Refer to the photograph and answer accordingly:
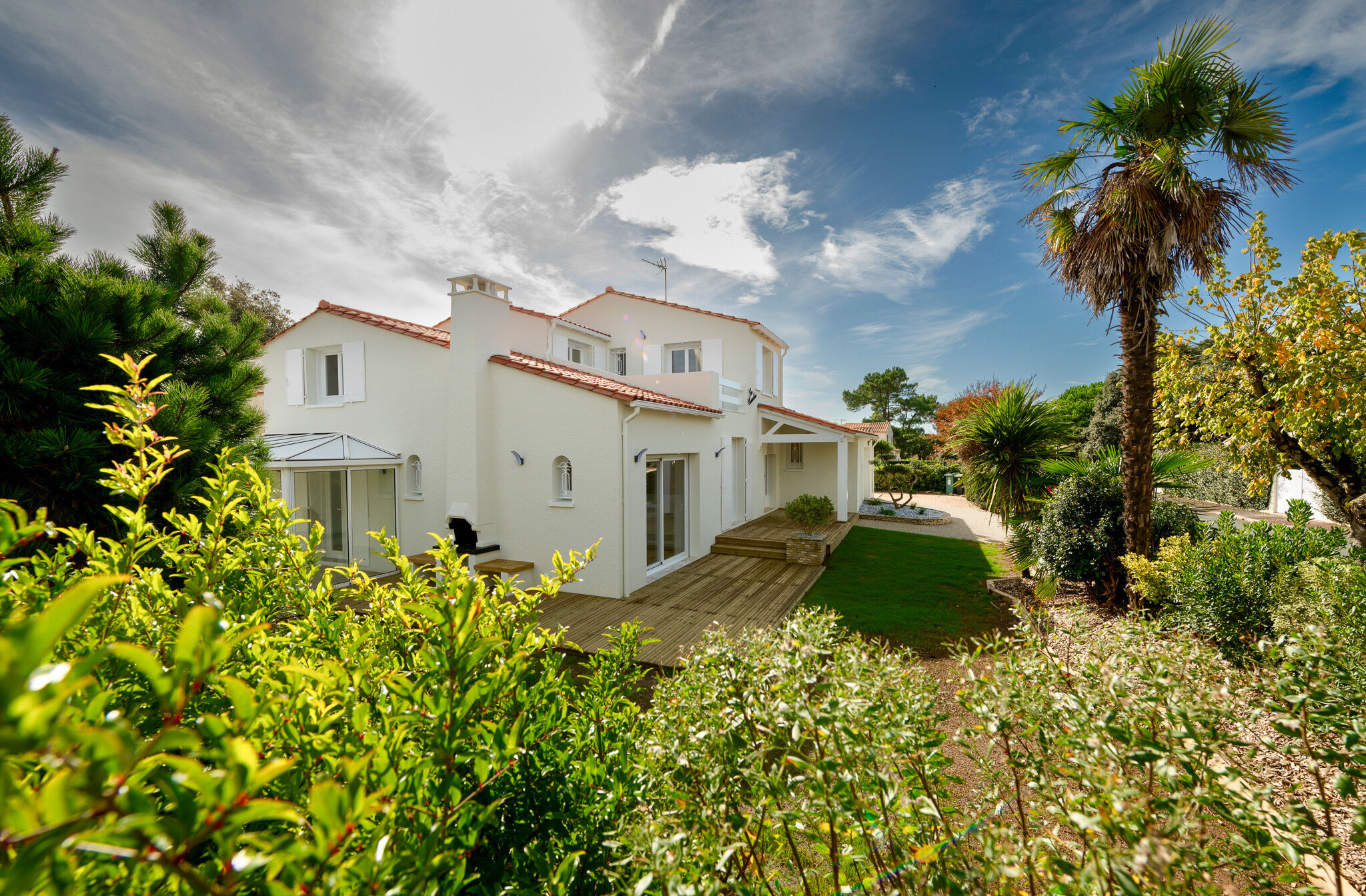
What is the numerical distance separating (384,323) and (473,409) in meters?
4.32

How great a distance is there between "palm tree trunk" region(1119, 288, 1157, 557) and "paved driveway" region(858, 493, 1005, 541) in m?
7.74

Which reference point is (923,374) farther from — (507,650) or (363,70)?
(507,650)

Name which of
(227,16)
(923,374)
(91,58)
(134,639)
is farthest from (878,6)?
(923,374)

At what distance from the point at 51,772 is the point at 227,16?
10.6 metres

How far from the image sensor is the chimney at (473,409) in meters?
11.9

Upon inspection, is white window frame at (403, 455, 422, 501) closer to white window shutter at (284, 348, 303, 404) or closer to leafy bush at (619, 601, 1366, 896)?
white window shutter at (284, 348, 303, 404)

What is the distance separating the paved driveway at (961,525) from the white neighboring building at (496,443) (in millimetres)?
8083

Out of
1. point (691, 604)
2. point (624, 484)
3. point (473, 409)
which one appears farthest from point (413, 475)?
point (691, 604)

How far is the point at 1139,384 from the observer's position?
8727mm

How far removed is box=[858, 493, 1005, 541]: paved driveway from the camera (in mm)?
20125

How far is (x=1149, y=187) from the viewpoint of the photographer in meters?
7.93

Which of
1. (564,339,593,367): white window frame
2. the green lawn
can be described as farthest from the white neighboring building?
the green lawn

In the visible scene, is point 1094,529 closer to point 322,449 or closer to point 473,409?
point 473,409

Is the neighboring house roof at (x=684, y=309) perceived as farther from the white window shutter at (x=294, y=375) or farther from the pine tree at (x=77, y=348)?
the pine tree at (x=77, y=348)
